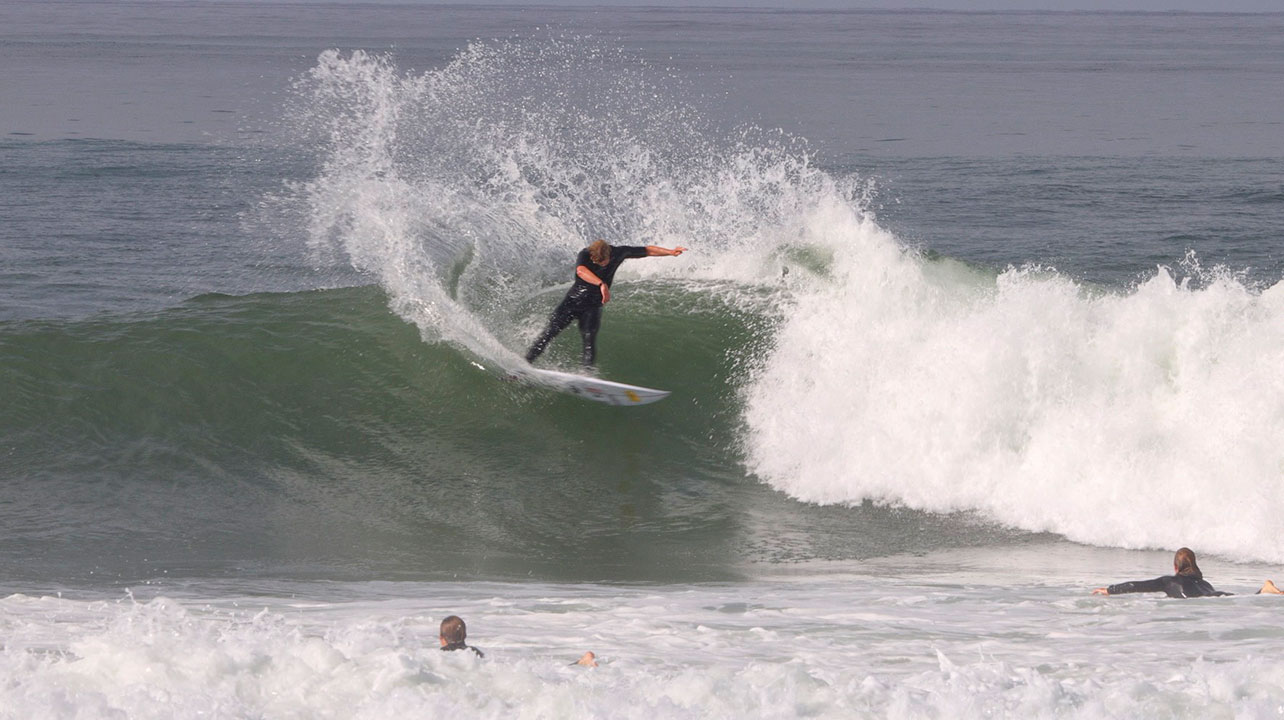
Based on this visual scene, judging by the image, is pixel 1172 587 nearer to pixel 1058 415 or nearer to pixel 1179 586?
pixel 1179 586

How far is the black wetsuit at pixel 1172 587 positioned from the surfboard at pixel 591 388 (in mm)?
5274

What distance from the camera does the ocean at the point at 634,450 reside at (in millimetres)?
5871

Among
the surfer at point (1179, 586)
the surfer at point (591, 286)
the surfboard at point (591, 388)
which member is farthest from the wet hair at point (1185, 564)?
the surfboard at point (591, 388)

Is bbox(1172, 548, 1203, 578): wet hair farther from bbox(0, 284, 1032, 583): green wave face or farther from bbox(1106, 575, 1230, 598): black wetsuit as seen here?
bbox(0, 284, 1032, 583): green wave face

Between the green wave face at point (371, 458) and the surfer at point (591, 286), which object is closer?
the green wave face at point (371, 458)

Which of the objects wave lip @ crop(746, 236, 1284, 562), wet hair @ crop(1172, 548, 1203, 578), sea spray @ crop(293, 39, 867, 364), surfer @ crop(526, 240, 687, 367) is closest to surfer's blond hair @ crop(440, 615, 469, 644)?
wet hair @ crop(1172, 548, 1203, 578)

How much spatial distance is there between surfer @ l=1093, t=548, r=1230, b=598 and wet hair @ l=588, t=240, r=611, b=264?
5504mm

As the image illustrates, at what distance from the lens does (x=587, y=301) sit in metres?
11.8

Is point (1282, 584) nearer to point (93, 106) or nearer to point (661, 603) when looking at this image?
point (661, 603)

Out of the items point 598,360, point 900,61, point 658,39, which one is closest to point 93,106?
point 598,360

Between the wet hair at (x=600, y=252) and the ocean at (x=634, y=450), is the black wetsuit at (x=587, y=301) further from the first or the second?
the ocean at (x=634, y=450)

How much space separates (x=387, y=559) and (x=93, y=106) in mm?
32747

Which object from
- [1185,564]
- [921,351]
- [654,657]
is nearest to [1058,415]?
[921,351]

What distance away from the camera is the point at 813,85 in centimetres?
4997
